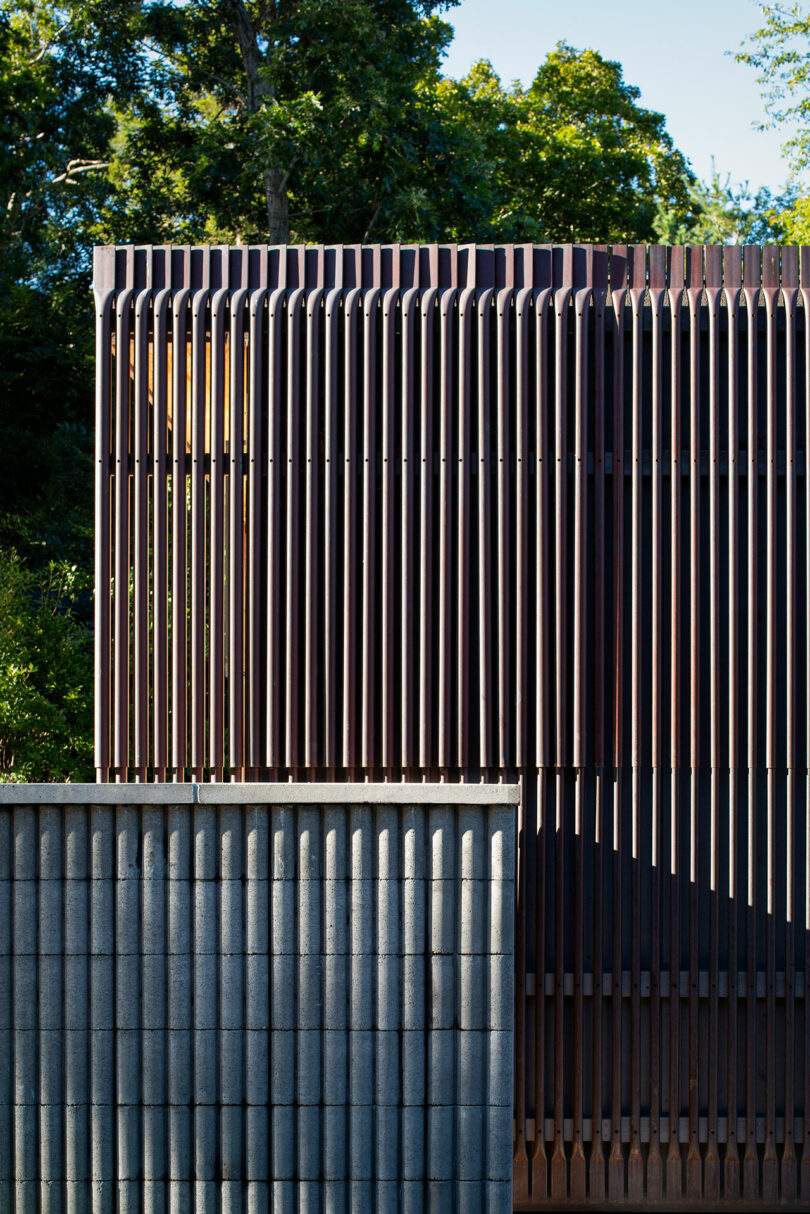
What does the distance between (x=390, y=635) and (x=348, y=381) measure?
1265mm

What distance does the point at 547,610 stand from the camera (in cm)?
566

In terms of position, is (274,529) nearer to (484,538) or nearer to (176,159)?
(484,538)

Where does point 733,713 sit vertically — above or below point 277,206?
below

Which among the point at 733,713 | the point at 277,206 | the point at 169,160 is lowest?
the point at 733,713

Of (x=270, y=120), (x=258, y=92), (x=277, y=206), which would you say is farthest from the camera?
(x=258, y=92)

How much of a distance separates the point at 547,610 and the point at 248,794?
71.9 inches

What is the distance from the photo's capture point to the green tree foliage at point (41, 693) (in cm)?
985

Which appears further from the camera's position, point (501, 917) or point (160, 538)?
point (160, 538)

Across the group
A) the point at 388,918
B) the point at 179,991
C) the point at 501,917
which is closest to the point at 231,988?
the point at 179,991

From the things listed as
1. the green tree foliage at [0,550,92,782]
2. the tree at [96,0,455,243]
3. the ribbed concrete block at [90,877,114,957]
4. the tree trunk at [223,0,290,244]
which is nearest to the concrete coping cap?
the ribbed concrete block at [90,877,114,957]

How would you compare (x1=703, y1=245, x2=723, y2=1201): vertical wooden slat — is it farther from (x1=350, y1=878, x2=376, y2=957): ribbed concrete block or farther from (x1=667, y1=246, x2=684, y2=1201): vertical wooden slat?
(x1=350, y1=878, x2=376, y2=957): ribbed concrete block

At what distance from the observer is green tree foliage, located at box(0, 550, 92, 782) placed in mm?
9852

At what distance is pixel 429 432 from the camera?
5.67 meters

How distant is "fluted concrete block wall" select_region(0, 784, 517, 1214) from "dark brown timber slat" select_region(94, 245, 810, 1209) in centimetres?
92
